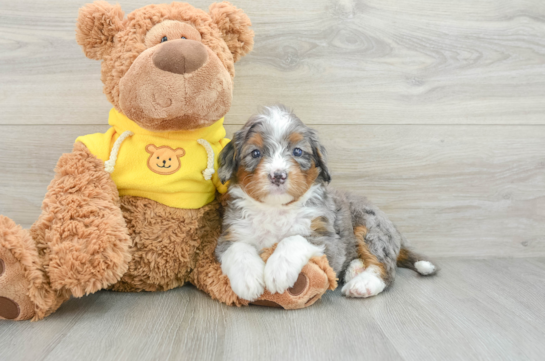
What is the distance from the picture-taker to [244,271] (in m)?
1.67

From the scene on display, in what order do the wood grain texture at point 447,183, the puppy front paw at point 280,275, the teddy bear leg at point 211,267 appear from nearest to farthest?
the puppy front paw at point 280,275 < the teddy bear leg at point 211,267 < the wood grain texture at point 447,183

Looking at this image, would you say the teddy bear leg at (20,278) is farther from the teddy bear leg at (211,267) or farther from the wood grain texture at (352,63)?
the wood grain texture at (352,63)

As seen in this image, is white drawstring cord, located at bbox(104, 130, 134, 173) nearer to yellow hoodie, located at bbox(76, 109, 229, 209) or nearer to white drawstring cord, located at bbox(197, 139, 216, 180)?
yellow hoodie, located at bbox(76, 109, 229, 209)

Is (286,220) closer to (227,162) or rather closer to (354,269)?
(227,162)

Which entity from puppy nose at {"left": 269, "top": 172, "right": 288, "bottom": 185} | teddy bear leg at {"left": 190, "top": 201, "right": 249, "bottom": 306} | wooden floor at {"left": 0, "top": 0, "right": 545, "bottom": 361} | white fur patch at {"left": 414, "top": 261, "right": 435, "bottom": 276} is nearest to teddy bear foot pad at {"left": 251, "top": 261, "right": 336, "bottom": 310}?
teddy bear leg at {"left": 190, "top": 201, "right": 249, "bottom": 306}

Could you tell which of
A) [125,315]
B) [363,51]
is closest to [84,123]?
[125,315]

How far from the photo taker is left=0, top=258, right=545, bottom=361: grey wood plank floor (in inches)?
54.9

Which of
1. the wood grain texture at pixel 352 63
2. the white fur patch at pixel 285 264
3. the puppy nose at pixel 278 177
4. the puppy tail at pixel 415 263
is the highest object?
the wood grain texture at pixel 352 63

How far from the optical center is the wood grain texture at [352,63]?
2291mm

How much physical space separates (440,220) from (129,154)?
188cm

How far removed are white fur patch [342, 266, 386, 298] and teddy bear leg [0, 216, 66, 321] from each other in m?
1.25

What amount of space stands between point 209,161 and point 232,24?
622mm

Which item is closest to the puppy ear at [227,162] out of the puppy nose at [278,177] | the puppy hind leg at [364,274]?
the puppy nose at [278,177]

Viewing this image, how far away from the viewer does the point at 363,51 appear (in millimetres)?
2406
